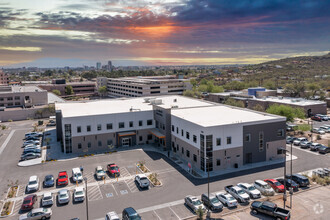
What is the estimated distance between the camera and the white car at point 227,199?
30.2m

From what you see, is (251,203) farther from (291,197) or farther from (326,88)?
(326,88)

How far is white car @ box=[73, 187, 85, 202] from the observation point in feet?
106

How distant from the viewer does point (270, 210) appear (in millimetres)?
27875

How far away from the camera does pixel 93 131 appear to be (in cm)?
5344

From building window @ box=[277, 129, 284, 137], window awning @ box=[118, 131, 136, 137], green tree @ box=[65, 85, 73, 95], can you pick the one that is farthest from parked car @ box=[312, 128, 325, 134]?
green tree @ box=[65, 85, 73, 95]

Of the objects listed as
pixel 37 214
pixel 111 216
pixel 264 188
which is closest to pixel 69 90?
pixel 37 214

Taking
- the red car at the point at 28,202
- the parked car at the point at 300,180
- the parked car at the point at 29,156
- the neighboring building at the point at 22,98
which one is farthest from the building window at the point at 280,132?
the neighboring building at the point at 22,98

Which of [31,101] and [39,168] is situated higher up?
[31,101]

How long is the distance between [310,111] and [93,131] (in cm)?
6885

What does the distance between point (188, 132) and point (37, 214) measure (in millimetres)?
25590

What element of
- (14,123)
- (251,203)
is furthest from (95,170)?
(14,123)

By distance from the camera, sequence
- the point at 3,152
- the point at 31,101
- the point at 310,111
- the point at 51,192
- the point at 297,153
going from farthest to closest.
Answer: the point at 31,101, the point at 310,111, the point at 3,152, the point at 297,153, the point at 51,192

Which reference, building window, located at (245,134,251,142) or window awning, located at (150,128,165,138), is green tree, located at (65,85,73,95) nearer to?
window awning, located at (150,128,165,138)

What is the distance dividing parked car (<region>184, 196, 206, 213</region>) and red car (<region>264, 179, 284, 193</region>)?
11.2 meters
